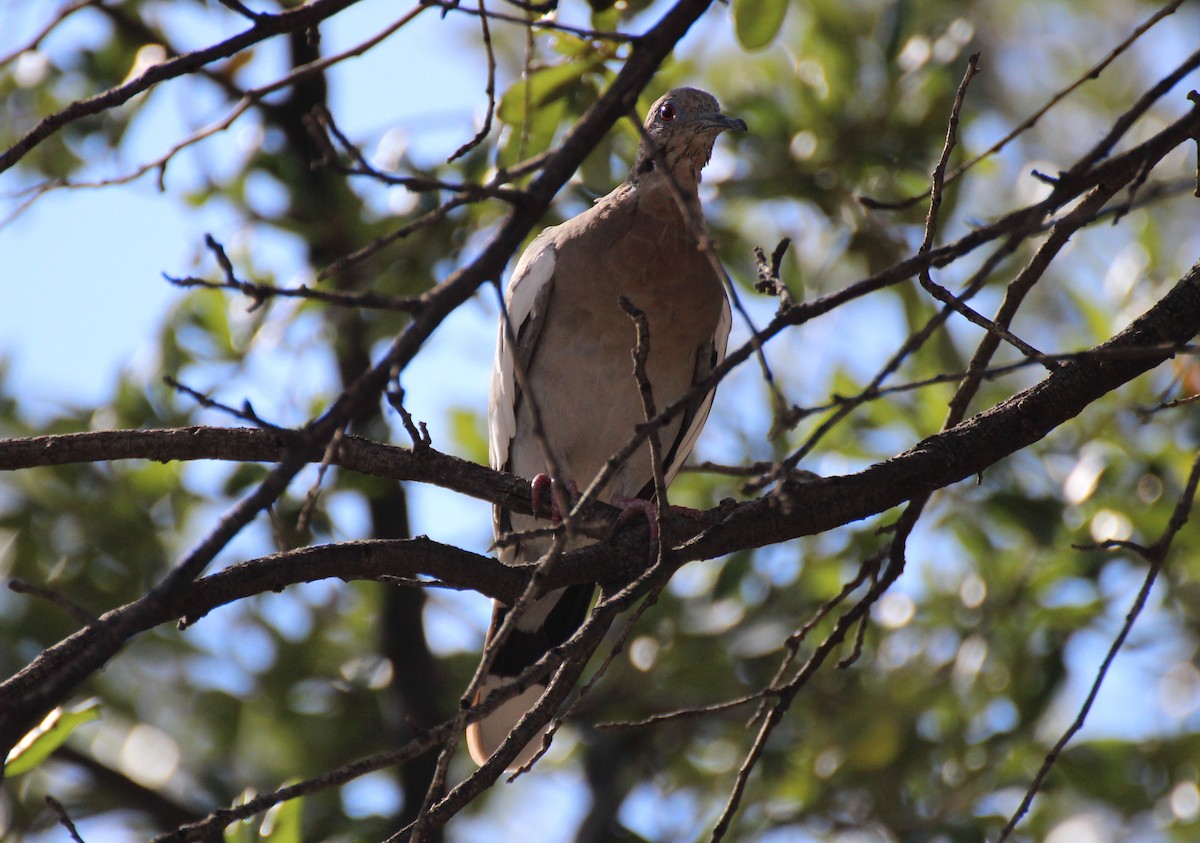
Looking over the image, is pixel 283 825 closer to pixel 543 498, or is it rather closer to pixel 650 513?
pixel 543 498

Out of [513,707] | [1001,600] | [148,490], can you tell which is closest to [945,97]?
[1001,600]

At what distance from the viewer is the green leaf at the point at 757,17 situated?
2896 mm

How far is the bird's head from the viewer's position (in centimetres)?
400

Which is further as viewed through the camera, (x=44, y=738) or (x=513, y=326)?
(x=513, y=326)

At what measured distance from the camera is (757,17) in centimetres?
291

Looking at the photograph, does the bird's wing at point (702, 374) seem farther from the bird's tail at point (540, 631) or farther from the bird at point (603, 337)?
the bird's tail at point (540, 631)

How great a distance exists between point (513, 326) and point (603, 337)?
0.95 feet

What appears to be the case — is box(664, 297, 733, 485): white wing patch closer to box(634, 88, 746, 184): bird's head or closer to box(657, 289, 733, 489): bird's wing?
box(657, 289, 733, 489): bird's wing

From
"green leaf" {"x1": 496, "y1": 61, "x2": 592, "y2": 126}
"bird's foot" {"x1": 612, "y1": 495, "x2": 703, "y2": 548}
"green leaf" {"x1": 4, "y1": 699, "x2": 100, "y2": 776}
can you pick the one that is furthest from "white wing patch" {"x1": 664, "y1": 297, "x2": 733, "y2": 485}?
"green leaf" {"x1": 4, "y1": 699, "x2": 100, "y2": 776}

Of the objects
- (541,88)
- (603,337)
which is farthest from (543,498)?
(541,88)

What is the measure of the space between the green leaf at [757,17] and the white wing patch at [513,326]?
3.77 ft

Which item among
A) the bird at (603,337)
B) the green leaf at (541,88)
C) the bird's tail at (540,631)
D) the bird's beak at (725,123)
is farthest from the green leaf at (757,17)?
the bird's tail at (540,631)

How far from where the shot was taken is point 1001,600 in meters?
4.31

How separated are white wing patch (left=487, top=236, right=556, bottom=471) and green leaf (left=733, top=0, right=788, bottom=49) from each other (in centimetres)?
115
